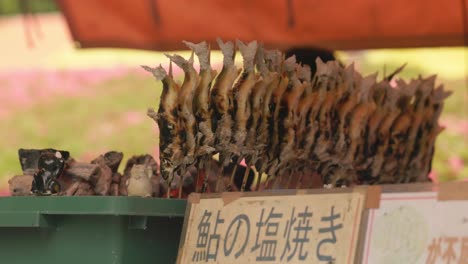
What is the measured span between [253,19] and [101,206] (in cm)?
190

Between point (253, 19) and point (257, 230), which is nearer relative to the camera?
point (257, 230)

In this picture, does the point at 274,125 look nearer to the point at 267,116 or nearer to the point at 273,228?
the point at 267,116

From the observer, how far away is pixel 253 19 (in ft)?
13.7

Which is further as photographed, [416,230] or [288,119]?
[288,119]

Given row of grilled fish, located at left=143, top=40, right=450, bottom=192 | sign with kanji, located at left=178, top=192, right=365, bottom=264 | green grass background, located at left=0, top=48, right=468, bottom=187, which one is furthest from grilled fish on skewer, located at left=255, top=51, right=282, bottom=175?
green grass background, located at left=0, top=48, right=468, bottom=187

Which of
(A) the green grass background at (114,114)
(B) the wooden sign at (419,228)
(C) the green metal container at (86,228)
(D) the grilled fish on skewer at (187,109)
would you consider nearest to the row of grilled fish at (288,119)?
(D) the grilled fish on skewer at (187,109)

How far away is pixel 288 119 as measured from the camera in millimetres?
2680

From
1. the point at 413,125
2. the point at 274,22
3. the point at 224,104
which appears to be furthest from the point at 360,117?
the point at 274,22

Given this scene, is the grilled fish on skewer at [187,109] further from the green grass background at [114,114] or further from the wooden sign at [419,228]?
the green grass background at [114,114]

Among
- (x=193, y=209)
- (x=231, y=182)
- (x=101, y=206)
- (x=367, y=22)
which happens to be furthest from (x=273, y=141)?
(x=367, y=22)

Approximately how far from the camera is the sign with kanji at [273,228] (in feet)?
6.91

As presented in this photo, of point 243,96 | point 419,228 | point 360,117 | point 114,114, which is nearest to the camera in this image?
point 419,228

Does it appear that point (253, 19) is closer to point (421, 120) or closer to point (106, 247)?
point (421, 120)

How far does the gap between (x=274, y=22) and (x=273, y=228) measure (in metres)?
2.02
